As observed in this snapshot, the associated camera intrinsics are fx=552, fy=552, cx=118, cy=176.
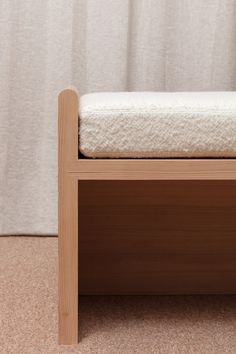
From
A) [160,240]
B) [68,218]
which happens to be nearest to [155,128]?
[68,218]

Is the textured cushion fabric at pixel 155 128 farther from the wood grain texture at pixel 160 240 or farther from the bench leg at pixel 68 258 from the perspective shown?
the wood grain texture at pixel 160 240

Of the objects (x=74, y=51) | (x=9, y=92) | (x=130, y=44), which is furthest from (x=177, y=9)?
(x=9, y=92)

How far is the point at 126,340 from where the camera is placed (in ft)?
3.23

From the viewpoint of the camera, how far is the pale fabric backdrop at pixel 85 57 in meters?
1.69

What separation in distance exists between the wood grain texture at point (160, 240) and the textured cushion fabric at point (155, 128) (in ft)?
0.85

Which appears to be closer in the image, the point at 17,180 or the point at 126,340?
the point at 126,340

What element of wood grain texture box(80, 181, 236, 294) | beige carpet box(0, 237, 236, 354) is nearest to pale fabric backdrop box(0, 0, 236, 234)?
beige carpet box(0, 237, 236, 354)

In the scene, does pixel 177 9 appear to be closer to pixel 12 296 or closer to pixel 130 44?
pixel 130 44

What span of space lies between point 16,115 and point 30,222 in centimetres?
34

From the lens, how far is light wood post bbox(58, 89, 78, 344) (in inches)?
35.5

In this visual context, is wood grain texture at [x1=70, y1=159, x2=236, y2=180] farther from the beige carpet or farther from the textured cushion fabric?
the beige carpet

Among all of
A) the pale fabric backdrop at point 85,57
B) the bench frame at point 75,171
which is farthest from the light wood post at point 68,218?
the pale fabric backdrop at point 85,57

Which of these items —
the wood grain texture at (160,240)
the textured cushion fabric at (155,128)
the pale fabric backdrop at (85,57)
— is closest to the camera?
the textured cushion fabric at (155,128)

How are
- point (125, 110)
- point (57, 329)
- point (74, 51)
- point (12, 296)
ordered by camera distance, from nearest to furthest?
1. point (125, 110)
2. point (57, 329)
3. point (12, 296)
4. point (74, 51)
